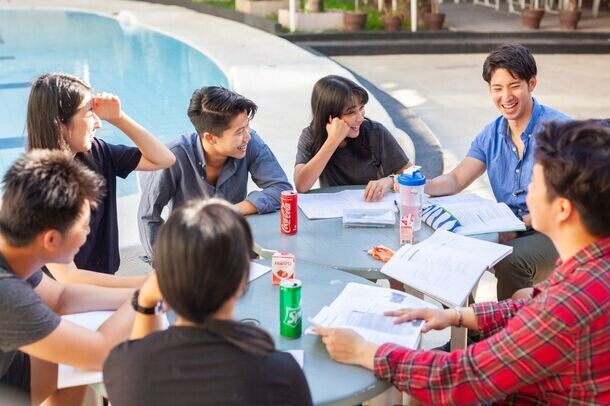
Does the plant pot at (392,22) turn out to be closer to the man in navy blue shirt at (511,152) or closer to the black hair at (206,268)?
the man in navy blue shirt at (511,152)

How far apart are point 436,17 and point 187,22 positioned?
4675mm

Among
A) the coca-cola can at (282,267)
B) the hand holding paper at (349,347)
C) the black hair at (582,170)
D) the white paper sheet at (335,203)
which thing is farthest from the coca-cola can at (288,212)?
the black hair at (582,170)

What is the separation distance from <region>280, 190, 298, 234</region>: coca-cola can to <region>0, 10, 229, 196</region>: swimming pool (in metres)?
3.49

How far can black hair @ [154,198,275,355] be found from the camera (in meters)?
1.50

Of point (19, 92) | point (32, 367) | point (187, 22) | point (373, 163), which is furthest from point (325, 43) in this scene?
point (32, 367)

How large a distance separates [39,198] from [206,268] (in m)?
0.60

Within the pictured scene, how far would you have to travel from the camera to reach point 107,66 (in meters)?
12.0

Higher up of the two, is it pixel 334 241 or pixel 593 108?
pixel 334 241

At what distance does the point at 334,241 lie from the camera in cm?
292

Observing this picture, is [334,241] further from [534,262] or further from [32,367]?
[32,367]

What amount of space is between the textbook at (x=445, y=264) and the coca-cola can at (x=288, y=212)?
0.43m

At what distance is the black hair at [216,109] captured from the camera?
10.7ft

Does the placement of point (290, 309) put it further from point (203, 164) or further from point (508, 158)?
point (508, 158)

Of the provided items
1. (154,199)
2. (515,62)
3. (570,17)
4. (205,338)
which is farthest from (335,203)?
(570,17)
